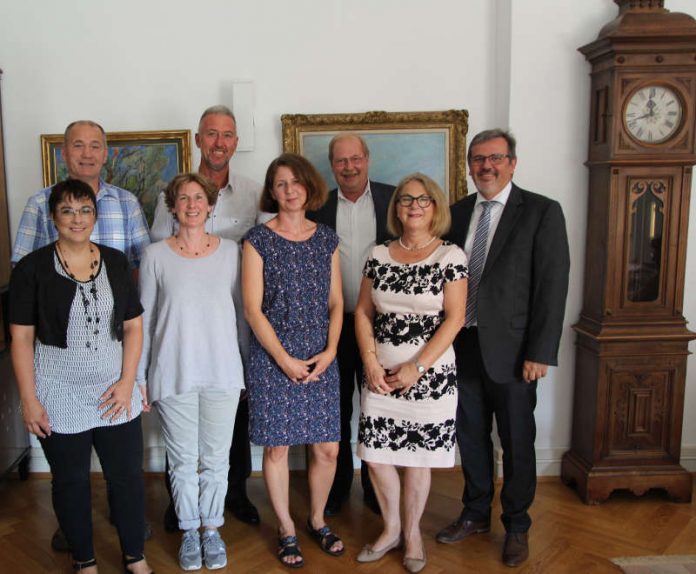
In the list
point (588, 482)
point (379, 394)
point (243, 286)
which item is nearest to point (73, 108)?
point (243, 286)

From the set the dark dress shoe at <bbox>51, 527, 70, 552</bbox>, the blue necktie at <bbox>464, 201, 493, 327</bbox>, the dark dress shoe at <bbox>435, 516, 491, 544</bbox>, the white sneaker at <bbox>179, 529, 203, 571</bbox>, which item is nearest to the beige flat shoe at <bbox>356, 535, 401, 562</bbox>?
the dark dress shoe at <bbox>435, 516, 491, 544</bbox>

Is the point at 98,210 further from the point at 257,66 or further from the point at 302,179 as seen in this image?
the point at 257,66

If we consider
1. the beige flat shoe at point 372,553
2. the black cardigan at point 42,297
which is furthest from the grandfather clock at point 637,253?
the black cardigan at point 42,297

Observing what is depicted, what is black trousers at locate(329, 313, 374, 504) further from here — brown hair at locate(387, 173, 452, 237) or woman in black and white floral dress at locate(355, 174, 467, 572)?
brown hair at locate(387, 173, 452, 237)

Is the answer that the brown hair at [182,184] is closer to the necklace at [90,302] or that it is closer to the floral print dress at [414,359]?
the necklace at [90,302]

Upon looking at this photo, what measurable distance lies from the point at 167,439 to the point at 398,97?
2077mm

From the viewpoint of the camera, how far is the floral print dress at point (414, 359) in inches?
90.8

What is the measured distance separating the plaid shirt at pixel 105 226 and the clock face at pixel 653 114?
223cm

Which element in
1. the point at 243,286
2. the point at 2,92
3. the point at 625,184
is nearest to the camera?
the point at 243,286

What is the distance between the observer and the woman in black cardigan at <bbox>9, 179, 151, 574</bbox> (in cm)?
207

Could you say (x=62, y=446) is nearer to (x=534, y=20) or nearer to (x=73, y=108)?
(x=73, y=108)

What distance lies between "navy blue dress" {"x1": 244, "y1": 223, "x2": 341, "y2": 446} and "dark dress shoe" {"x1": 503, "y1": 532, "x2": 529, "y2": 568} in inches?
35.5

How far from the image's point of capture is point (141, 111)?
10.7 ft

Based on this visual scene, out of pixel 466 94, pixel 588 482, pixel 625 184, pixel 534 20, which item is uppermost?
pixel 534 20
